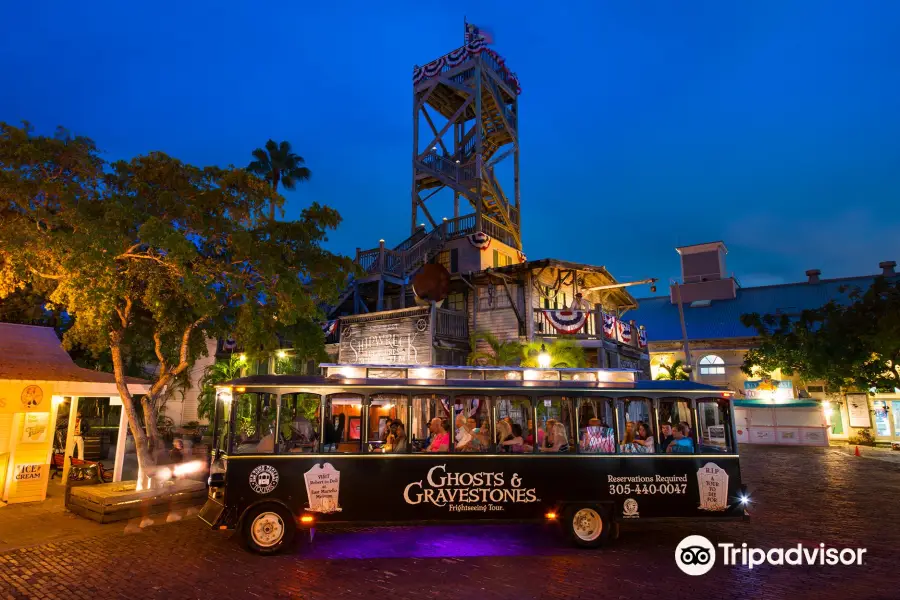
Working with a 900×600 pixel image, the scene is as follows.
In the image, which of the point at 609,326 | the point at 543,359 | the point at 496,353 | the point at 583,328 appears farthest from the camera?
the point at 609,326

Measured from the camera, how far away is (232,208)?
1261cm

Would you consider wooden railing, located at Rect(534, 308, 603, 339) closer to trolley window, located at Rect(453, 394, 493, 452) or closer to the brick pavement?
the brick pavement

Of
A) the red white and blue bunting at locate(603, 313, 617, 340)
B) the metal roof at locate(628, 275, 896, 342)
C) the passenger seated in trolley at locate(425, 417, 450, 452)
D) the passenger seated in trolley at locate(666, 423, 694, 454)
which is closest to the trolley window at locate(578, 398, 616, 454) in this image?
the passenger seated in trolley at locate(666, 423, 694, 454)

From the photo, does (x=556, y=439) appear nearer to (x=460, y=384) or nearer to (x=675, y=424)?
(x=460, y=384)

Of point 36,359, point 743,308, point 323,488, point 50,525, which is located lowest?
point 50,525

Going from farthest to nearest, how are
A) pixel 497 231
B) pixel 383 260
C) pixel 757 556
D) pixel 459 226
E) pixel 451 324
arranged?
pixel 497 231, pixel 459 226, pixel 383 260, pixel 451 324, pixel 757 556

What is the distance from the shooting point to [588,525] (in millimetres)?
8984

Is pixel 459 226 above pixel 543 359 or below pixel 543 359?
above

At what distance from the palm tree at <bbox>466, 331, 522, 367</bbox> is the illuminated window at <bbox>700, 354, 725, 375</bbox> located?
19.6m

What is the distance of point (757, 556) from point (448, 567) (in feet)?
16.3

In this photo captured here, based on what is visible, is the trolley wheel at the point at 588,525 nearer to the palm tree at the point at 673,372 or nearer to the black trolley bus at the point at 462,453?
the black trolley bus at the point at 462,453

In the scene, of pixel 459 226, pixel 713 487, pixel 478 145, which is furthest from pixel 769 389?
pixel 713 487

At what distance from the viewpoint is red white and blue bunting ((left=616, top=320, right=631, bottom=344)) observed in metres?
23.2

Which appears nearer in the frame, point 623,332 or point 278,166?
point 623,332
